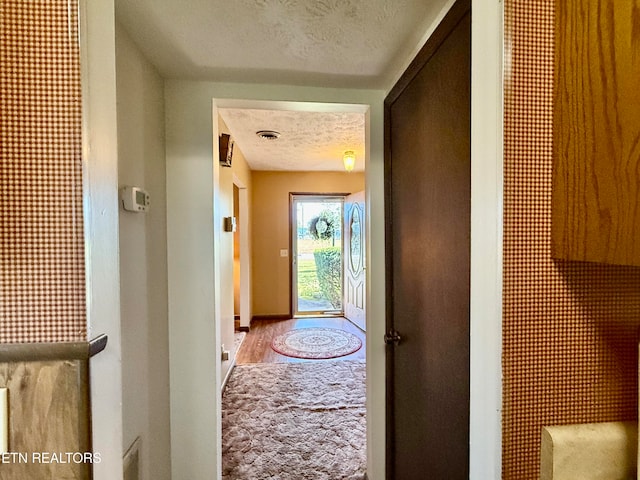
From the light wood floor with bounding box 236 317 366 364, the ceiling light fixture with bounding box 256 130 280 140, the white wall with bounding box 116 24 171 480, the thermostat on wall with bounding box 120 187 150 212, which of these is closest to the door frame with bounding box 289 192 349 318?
the light wood floor with bounding box 236 317 366 364

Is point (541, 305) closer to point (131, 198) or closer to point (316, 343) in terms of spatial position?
point (131, 198)

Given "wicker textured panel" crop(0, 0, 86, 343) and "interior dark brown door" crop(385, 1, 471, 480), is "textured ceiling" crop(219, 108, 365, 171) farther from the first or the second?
"wicker textured panel" crop(0, 0, 86, 343)

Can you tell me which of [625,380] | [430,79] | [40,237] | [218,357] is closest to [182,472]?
[218,357]

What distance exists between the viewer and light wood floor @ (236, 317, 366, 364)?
3.58 m

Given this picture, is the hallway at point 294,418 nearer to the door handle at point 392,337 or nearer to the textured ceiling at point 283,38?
the door handle at point 392,337

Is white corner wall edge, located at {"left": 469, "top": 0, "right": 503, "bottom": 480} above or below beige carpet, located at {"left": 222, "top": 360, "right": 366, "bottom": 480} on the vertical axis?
above

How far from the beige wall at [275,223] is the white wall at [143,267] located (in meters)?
3.57

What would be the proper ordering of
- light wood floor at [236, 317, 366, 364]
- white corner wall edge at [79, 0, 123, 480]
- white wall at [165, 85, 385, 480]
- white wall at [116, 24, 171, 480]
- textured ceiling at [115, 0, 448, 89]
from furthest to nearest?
light wood floor at [236, 317, 366, 364] < white wall at [165, 85, 385, 480] < white wall at [116, 24, 171, 480] < textured ceiling at [115, 0, 448, 89] < white corner wall edge at [79, 0, 123, 480]

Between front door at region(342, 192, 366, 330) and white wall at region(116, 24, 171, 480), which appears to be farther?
front door at region(342, 192, 366, 330)

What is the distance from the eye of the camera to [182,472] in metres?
1.59

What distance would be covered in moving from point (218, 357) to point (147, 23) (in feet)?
4.99

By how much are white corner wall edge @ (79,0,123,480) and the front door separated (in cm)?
386

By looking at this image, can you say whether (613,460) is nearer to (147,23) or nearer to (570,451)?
(570,451)

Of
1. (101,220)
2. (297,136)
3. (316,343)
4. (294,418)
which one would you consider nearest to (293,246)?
(316,343)
